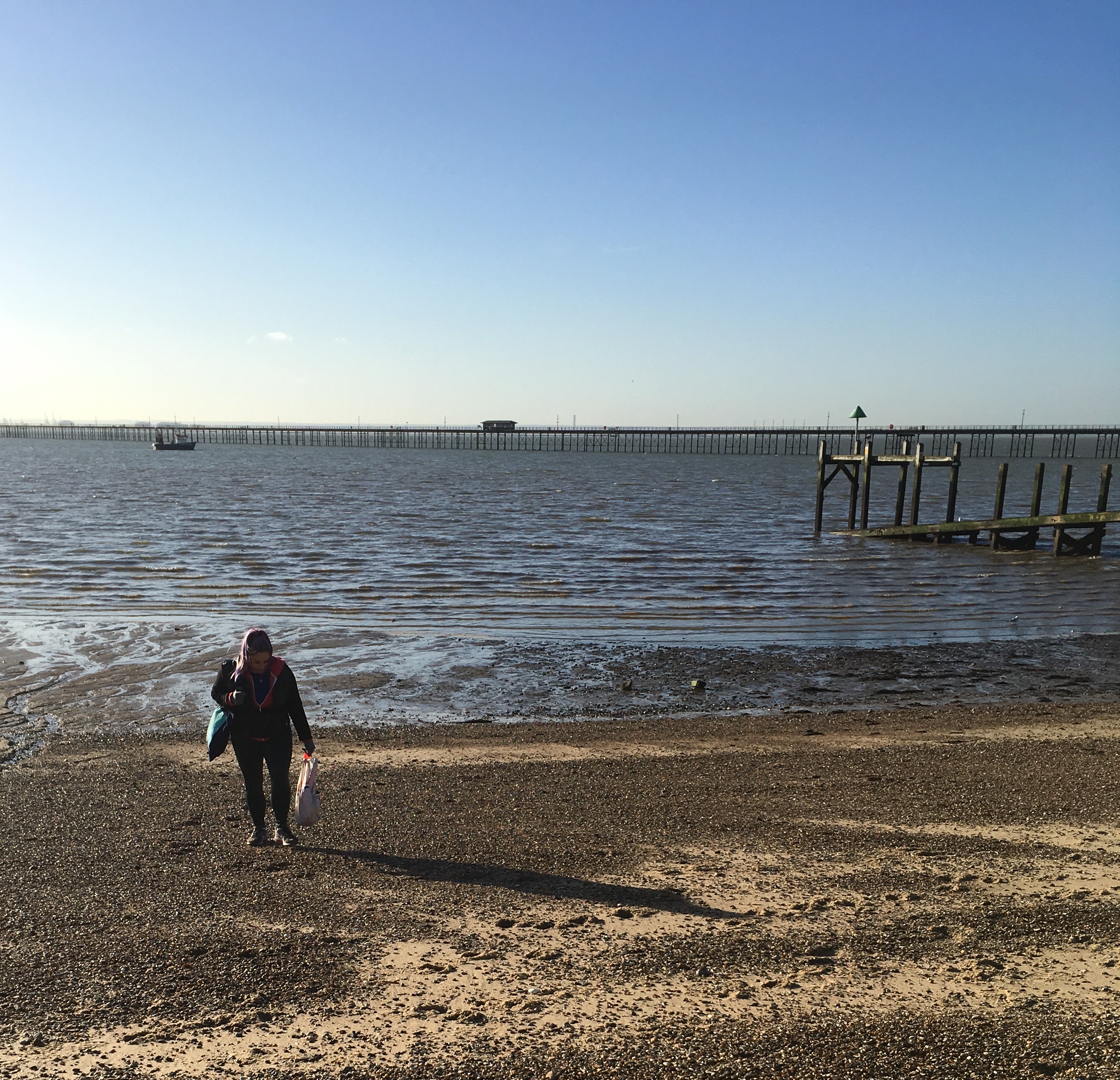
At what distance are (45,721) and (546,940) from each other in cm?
712

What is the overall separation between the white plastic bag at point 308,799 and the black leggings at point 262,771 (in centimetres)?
12

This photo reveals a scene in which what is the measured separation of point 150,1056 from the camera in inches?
164

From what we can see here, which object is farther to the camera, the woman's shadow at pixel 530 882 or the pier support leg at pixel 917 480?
the pier support leg at pixel 917 480

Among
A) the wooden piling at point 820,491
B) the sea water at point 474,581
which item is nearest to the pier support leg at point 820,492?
the wooden piling at point 820,491

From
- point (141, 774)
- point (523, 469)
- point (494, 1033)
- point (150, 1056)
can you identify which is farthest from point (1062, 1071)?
point (523, 469)

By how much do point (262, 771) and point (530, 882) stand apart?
204 cm

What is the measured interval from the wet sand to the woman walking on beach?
28 cm

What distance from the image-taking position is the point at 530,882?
5934mm

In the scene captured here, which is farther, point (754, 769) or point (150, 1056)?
point (754, 769)

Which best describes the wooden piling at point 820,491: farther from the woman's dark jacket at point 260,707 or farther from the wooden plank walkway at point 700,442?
the wooden plank walkway at point 700,442

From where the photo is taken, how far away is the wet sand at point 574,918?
166 inches

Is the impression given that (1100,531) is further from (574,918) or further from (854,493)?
(574,918)

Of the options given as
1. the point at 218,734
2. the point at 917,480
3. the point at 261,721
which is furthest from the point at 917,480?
the point at 218,734

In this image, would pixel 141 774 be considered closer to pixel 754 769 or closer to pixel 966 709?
pixel 754 769
